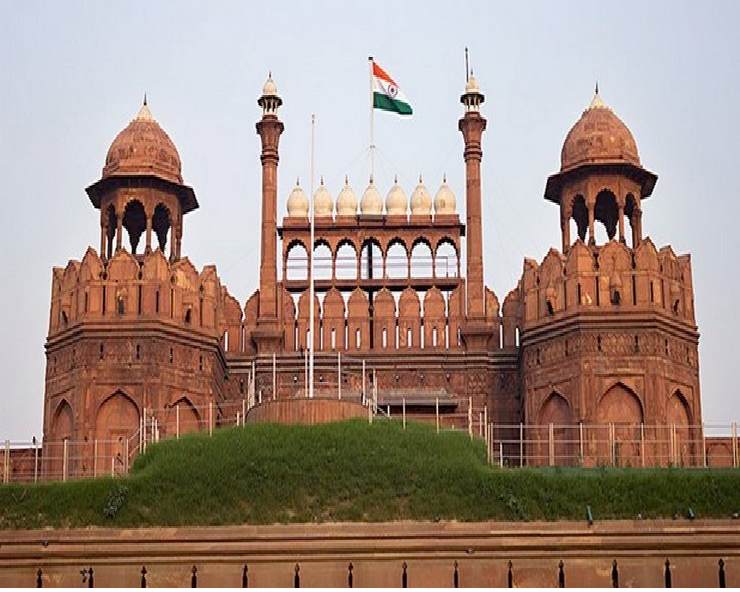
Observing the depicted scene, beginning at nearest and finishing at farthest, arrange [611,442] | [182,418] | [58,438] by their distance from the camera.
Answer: [611,442] < [182,418] < [58,438]

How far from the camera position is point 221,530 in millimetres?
27938

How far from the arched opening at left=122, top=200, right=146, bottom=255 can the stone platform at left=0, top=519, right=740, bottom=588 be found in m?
13.5

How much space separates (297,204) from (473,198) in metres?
4.31

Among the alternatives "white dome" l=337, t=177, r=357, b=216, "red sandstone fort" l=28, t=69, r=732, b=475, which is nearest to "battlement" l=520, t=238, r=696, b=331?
"red sandstone fort" l=28, t=69, r=732, b=475

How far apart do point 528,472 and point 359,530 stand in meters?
3.64

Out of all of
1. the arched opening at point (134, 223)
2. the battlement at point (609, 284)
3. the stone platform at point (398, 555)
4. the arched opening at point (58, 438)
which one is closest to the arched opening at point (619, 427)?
the battlement at point (609, 284)

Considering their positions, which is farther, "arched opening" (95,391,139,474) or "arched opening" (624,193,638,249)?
"arched opening" (624,193,638,249)

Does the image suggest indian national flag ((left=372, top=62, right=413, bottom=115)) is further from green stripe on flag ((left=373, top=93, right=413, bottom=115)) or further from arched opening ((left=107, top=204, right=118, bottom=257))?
arched opening ((left=107, top=204, right=118, bottom=257))

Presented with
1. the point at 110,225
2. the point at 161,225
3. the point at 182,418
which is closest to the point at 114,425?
the point at 182,418

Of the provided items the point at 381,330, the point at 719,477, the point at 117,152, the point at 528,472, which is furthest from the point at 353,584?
the point at 117,152

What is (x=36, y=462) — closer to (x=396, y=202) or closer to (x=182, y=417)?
(x=182, y=417)

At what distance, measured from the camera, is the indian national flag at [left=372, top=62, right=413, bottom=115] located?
129 feet

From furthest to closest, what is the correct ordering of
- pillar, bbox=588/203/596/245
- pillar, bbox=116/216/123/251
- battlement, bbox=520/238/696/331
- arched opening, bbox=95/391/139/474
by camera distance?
pillar, bbox=116/216/123/251, pillar, bbox=588/203/596/245, battlement, bbox=520/238/696/331, arched opening, bbox=95/391/139/474

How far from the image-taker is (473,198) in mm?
40688
